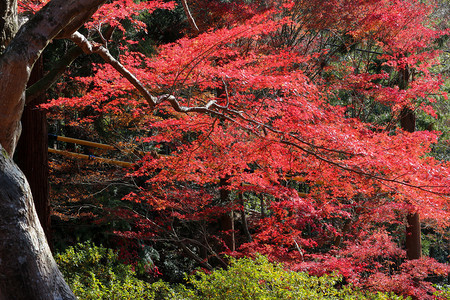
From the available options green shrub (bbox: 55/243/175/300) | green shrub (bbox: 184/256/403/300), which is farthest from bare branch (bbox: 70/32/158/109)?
green shrub (bbox: 55/243/175/300)

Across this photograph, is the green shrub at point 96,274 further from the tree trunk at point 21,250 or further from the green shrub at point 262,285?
the tree trunk at point 21,250

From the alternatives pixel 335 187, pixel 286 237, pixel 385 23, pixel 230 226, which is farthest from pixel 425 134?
pixel 230 226

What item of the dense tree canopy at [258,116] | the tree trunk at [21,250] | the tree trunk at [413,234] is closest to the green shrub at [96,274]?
the dense tree canopy at [258,116]

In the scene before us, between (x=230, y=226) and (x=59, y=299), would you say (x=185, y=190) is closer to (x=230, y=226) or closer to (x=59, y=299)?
Answer: (x=230, y=226)

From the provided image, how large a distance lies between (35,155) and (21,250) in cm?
395

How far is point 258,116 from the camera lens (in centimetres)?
574

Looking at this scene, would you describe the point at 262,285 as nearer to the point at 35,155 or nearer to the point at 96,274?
the point at 96,274

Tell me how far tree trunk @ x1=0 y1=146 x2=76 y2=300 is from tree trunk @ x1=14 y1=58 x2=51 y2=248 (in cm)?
372

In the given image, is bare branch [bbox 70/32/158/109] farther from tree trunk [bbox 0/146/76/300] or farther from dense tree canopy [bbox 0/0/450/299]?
tree trunk [bbox 0/146/76/300]

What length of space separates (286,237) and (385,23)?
5.07m

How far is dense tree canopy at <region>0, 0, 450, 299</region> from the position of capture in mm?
4441

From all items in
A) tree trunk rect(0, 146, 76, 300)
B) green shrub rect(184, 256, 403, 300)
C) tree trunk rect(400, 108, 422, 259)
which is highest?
tree trunk rect(0, 146, 76, 300)

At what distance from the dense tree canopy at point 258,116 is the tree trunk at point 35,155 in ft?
1.61

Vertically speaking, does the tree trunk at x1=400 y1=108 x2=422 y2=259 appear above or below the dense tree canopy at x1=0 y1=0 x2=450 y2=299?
below
